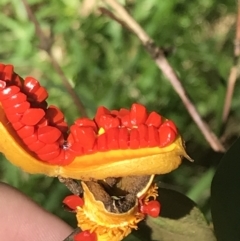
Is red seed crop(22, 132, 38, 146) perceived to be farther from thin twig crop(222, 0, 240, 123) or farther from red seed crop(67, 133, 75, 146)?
thin twig crop(222, 0, 240, 123)

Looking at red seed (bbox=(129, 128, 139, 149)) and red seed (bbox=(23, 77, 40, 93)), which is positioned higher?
red seed (bbox=(23, 77, 40, 93))

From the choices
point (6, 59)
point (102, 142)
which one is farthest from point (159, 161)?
point (6, 59)

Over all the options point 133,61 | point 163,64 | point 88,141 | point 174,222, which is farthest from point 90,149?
point 133,61

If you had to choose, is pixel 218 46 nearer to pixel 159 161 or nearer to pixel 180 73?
pixel 180 73

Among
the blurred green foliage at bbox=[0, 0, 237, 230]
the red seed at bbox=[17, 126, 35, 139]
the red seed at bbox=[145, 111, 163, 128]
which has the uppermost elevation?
the red seed at bbox=[17, 126, 35, 139]

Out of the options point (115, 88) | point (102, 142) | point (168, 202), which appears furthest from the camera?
point (115, 88)

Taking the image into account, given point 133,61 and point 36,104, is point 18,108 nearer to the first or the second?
point 36,104

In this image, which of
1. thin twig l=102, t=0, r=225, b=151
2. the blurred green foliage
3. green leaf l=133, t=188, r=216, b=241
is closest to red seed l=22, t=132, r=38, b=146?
green leaf l=133, t=188, r=216, b=241
